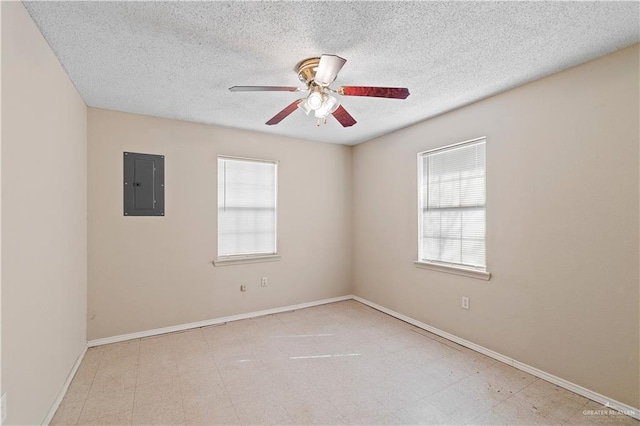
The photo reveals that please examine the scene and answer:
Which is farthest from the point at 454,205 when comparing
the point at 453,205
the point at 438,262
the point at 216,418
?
the point at 216,418

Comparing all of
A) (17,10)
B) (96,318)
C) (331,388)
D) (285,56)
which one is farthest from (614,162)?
(96,318)

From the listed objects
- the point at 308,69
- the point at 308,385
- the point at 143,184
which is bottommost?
the point at 308,385

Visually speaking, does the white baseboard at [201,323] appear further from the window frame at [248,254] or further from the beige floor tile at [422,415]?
the beige floor tile at [422,415]

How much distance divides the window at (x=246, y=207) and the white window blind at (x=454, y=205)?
1937 mm

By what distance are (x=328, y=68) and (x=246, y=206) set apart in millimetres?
2478

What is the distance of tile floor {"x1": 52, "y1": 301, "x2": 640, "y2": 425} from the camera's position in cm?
198

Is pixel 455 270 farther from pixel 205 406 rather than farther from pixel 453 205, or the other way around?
pixel 205 406

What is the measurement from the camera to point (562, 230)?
2.32m

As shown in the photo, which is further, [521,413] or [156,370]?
[156,370]

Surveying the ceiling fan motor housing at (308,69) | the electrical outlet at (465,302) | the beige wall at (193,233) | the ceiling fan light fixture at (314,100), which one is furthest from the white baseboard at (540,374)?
the ceiling fan motor housing at (308,69)

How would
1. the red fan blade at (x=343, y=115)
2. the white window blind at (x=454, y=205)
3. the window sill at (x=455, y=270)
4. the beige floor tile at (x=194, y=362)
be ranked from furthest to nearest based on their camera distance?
the white window blind at (x=454, y=205) < the window sill at (x=455, y=270) < the beige floor tile at (x=194, y=362) < the red fan blade at (x=343, y=115)

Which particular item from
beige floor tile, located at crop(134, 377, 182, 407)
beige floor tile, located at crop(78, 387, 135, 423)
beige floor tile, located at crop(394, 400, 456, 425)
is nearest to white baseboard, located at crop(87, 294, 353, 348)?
beige floor tile, located at crop(78, 387, 135, 423)

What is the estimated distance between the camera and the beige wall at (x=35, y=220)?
58.2 inches

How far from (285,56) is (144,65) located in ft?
3.47
